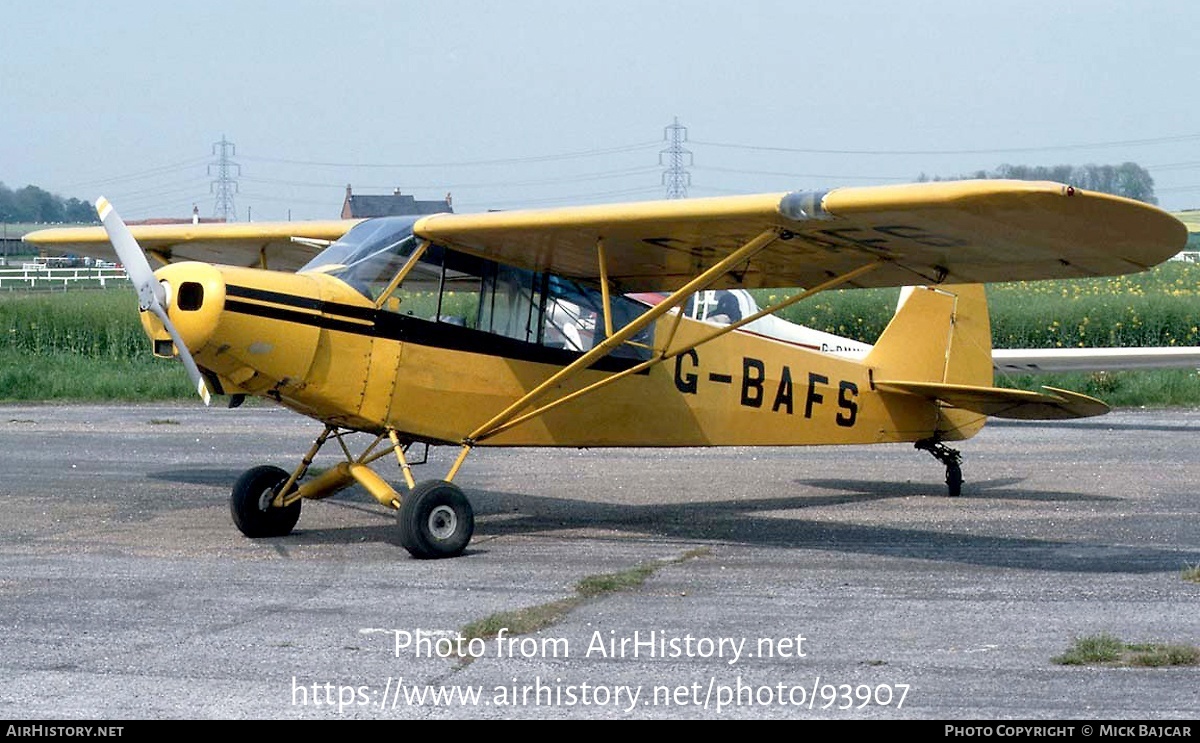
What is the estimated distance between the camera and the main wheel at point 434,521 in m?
9.03

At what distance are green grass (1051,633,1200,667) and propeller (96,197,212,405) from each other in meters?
5.28

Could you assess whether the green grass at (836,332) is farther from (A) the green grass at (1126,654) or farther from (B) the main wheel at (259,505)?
(A) the green grass at (1126,654)

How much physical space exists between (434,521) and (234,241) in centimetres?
478

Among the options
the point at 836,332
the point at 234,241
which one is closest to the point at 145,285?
the point at 234,241

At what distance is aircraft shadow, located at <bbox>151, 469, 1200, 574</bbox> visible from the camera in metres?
9.23

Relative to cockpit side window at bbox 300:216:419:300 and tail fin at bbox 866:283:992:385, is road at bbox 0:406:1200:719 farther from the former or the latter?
cockpit side window at bbox 300:216:419:300

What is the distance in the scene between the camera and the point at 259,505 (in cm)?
1004

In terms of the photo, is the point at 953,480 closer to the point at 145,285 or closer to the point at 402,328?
the point at 402,328

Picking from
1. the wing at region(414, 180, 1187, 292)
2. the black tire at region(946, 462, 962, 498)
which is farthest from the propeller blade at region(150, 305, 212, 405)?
the black tire at region(946, 462, 962, 498)

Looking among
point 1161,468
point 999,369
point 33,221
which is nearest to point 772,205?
point 1161,468

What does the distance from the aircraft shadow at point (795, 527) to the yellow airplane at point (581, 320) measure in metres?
0.64

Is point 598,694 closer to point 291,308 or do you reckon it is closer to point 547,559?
point 547,559

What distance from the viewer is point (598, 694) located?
566 centimetres

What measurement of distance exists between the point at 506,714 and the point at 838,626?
228 centimetres
